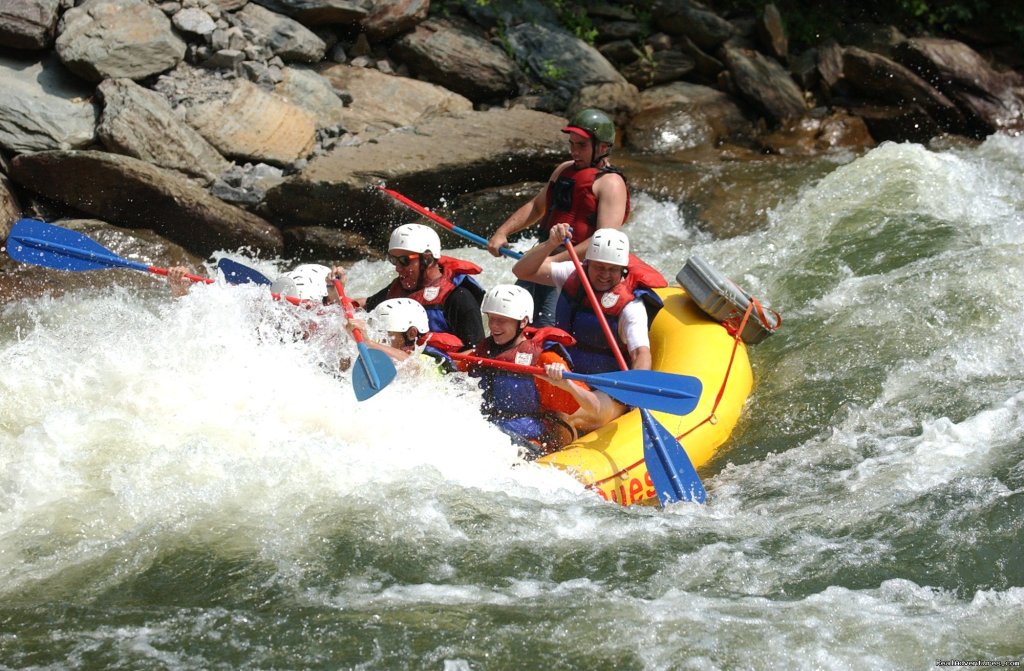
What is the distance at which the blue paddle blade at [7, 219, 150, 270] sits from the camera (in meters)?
6.39

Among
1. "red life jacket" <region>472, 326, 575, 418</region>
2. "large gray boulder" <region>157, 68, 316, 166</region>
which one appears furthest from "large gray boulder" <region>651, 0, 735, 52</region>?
"red life jacket" <region>472, 326, 575, 418</region>

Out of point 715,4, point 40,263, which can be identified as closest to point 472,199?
point 40,263

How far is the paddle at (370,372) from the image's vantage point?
4855 mm

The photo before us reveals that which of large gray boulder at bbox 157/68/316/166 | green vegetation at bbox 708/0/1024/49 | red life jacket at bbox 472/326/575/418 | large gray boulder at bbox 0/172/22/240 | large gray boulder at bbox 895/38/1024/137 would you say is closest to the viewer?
red life jacket at bbox 472/326/575/418

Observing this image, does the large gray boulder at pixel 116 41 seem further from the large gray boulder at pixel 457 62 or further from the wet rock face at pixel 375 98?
the large gray boulder at pixel 457 62

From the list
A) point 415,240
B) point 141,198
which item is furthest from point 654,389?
point 141,198

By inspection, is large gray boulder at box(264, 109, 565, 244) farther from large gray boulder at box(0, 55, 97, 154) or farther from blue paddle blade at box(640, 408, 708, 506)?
blue paddle blade at box(640, 408, 708, 506)

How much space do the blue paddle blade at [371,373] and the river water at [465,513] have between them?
12.3 inches

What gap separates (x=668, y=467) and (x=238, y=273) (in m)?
2.83

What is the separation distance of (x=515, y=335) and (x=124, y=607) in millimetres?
2034

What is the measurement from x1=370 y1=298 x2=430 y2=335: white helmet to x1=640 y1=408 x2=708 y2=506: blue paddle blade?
1133mm

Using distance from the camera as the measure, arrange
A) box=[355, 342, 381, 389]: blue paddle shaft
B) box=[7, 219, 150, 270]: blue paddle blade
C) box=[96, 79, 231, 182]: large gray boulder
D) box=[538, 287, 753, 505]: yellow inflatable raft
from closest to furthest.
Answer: box=[355, 342, 381, 389]: blue paddle shaft, box=[538, 287, 753, 505]: yellow inflatable raft, box=[7, 219, 150, 270]: blue paddle blade, box=[96, 79, 231, 182]: large gray boulder

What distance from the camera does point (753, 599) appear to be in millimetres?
4086

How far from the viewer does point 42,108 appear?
850 cm
